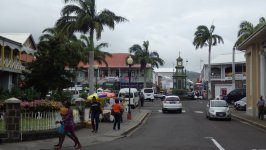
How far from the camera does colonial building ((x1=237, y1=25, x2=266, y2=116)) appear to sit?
3184 cm

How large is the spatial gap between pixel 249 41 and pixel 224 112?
670cm

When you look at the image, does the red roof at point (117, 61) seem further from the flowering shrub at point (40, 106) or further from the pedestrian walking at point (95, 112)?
the pedestrian walking at point (95, 112)

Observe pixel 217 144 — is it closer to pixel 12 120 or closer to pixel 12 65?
pixel 12 120

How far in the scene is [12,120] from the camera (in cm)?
1659

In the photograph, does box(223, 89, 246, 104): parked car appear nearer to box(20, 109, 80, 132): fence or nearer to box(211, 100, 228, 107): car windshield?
box(211, 100, 228, 107): car windshield

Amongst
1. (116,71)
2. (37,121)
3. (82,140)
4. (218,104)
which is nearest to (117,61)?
(116,71)

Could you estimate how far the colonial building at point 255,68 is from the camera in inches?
1254

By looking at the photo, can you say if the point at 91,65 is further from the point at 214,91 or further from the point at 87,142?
the point at 214,91

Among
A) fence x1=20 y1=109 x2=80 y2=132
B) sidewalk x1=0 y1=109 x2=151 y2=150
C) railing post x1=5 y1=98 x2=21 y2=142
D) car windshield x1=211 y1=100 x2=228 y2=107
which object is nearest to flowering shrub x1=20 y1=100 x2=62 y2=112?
sidewalk x1=0 y1=109 x2=151 y2=150

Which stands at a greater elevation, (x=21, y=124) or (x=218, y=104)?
(x=218, y=104)

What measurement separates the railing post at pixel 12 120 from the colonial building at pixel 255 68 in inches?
741

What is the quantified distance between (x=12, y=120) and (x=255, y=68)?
77.4 feet

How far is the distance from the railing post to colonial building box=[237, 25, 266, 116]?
1883 centimetres

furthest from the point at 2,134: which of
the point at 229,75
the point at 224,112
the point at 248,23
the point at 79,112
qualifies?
the point at 229,75
